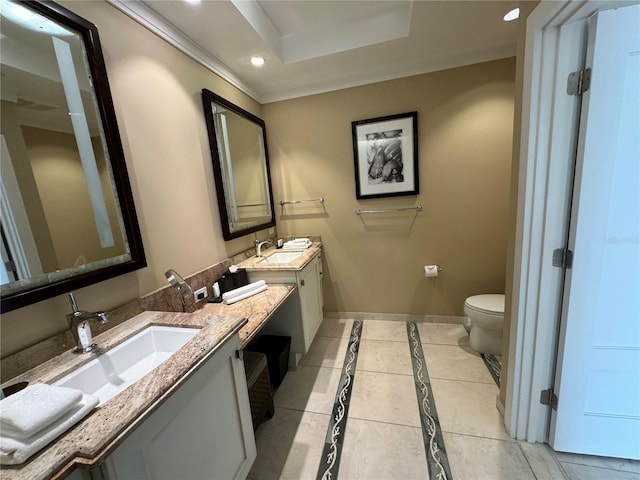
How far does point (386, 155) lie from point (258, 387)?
7.06 feet

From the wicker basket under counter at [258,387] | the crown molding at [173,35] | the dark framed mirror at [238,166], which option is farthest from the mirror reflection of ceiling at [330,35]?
the wicker basket under counter at [258,387]

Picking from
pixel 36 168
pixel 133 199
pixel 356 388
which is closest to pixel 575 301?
pixel 356 388

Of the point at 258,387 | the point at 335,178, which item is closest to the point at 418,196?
the point at 335,178

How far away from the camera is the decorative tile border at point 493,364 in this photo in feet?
6.12

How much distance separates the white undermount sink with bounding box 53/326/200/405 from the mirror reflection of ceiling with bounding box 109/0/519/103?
1587 mm

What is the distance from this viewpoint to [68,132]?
1035 millimetres

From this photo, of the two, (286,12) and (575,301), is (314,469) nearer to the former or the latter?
(575,301)

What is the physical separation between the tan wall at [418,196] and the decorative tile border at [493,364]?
521mm

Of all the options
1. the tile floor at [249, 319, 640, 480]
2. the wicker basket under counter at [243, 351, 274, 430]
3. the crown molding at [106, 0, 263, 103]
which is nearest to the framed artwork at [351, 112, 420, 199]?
the crown molding at [106, 0, 263, 103]

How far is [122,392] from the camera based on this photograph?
75 centimetres

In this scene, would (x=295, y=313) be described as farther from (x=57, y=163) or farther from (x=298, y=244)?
(x=57, y=163)

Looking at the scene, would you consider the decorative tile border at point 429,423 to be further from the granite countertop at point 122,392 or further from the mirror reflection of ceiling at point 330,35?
the mirror reflection of ceiling at point 330,35

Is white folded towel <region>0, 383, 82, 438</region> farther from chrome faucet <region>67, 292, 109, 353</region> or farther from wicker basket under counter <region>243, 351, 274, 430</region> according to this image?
wicker basket under counter <region>243, 351, 274, 430</region>

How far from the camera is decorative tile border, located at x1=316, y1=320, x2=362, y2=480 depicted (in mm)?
1323
